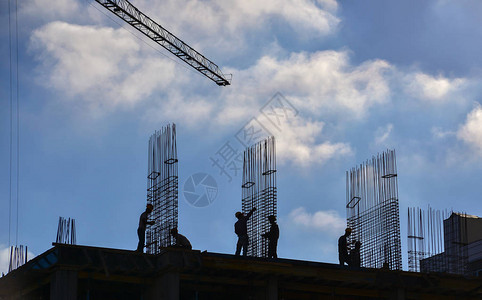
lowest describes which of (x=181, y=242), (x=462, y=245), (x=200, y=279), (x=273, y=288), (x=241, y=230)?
(x=273, y=288)

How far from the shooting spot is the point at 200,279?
31125 millimetres

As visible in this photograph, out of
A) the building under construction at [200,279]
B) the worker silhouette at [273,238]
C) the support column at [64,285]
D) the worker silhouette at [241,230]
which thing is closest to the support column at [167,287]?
the building under construction at [200,279]

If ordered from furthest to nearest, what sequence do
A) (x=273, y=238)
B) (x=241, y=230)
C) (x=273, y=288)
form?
(x=273, y=238) → (x=241, y=230) → (x=273, y=288)

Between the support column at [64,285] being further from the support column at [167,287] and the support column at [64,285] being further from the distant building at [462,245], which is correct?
the distant building at [462,245]

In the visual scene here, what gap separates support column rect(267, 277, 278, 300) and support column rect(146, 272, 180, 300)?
3.89 metres

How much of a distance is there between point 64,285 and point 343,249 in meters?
12.0

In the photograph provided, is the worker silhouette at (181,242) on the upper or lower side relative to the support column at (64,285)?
upper

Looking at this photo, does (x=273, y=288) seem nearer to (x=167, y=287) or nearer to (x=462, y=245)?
(x=167, y=287)

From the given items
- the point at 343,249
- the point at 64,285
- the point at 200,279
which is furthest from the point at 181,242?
the point at 343,249

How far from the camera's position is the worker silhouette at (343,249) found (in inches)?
1342

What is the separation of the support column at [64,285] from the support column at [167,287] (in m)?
3.21

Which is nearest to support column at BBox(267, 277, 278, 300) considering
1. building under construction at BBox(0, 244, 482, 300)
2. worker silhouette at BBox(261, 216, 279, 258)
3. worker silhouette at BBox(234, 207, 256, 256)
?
building under construction at BBox(0, 244, 482, 300)

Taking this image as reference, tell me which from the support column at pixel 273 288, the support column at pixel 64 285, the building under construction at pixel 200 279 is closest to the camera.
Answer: the support column at pixel 64 285

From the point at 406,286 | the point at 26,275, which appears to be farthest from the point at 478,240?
the point at 26,275
